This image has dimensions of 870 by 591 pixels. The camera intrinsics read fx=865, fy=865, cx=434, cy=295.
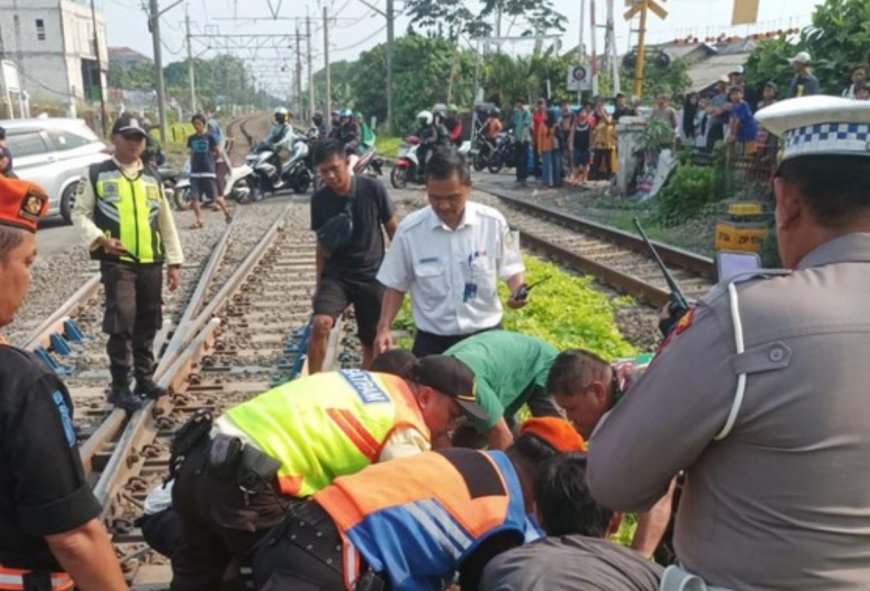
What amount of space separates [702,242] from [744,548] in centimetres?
1120

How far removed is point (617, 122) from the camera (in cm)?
1805

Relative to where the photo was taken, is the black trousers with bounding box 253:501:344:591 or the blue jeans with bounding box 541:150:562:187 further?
the blue jeans with bounding box 541:150:562:187

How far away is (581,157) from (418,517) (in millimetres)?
18289

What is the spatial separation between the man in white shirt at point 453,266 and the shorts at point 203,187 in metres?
11.3

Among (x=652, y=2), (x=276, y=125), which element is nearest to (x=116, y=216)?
(x=276, y=125)

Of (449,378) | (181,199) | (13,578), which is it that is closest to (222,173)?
(181,199)

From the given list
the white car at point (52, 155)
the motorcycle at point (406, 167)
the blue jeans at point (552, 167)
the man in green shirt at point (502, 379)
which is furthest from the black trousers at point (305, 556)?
the blue jeans at point (552, 167)

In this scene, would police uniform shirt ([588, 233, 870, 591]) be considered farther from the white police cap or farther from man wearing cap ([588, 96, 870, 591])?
the white police cap

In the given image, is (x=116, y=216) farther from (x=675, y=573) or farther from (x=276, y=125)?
(x=276, y=125)

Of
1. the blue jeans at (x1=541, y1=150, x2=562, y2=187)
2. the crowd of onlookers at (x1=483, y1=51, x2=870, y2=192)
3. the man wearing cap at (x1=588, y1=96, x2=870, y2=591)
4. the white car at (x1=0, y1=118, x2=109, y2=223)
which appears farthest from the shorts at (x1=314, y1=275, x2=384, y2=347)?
→ the blue jeans at (x1=541, y1=150, x2=562, y2=187)

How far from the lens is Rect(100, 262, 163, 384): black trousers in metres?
5.66

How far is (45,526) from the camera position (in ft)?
6.34

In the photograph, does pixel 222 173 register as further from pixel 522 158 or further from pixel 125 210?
pixel 125 210

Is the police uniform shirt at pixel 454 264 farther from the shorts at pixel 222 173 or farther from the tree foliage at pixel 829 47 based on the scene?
the shorts at pixel 222 173
